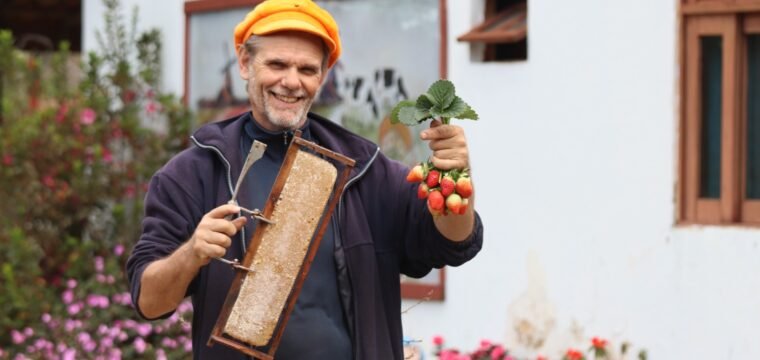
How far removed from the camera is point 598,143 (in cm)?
596

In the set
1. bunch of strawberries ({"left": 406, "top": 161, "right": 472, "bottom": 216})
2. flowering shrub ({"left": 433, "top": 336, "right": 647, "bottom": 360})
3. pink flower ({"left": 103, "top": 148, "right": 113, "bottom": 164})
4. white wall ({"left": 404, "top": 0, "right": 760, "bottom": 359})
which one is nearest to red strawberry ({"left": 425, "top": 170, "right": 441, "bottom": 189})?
→ bunch of strawberries ({"left": 406, "top": 161, "right": 472, "bottom": 216})

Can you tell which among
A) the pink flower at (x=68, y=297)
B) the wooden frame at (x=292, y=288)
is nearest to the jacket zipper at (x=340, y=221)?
the wooden frame at (x=292, y=288)

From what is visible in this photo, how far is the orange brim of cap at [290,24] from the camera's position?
10.5 ft

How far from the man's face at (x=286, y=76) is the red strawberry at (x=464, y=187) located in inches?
18.2

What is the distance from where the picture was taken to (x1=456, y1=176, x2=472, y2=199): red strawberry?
2951 millimetres

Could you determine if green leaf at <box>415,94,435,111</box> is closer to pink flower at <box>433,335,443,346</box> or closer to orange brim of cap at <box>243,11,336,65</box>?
orange brim of cap at <box>243,11,336,65</box>

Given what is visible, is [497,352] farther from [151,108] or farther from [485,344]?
[151,108]

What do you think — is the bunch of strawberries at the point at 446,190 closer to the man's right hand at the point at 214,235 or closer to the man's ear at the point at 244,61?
the man's right hand at the point at 214,235

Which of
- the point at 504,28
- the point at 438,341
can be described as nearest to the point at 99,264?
the point at 438,341

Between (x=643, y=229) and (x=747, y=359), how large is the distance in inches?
26.9

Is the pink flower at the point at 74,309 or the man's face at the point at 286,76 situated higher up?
the man's face at the point at 286,76

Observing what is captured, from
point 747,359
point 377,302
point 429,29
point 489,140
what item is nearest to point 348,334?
point 377,302

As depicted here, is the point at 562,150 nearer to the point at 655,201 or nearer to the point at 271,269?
the point at 655,201

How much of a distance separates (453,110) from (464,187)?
0.56 feet
